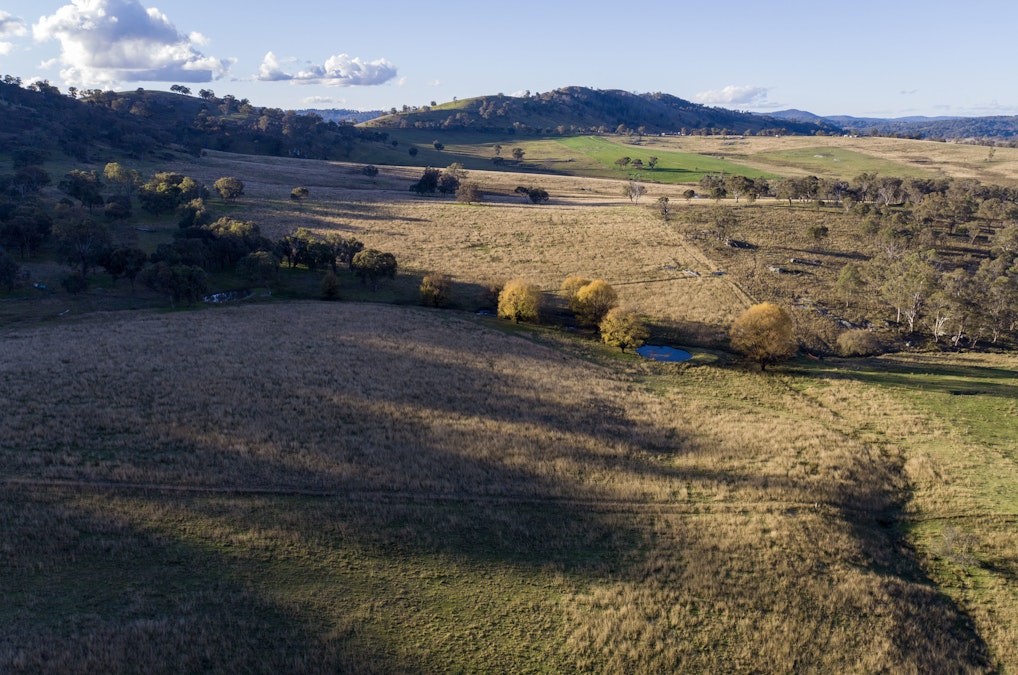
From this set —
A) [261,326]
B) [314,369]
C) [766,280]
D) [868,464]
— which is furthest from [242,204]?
[868,464]

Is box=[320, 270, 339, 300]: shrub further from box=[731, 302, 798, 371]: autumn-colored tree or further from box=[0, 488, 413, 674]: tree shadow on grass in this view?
box=[731, 302, 798, 371]: autumn-colored tree

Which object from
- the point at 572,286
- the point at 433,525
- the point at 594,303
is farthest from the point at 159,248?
the point at 433,525

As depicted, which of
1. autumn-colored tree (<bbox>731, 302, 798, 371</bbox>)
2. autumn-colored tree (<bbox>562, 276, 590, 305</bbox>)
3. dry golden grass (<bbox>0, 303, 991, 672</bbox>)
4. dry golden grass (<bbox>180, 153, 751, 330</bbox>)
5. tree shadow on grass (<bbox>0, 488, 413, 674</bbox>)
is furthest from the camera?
dry golden grass (<bbox>180, 153, 751, 330</bbox>)

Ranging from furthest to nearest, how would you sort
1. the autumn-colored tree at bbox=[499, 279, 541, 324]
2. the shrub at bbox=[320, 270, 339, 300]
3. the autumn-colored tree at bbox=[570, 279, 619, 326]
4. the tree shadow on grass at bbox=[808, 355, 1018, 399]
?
1. the shrub at bbox=[320, 270, 339, 300]
2. the autumn-colored tree at bbox=[570, 279, 619, 326]
3. the autumn-colored tree at bbox=[499, 279, 541, 324]
4. the tree shadow on grass at bbox=[808, 355, 1018, 399]

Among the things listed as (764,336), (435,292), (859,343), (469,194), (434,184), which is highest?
(434,184)

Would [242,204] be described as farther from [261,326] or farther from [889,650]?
[889,650]

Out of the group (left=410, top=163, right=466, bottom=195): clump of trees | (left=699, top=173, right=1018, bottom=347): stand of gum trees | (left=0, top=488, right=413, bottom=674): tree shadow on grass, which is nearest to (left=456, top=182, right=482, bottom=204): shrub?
(left=410, top=163, right=466, bottom=195): clump of trees

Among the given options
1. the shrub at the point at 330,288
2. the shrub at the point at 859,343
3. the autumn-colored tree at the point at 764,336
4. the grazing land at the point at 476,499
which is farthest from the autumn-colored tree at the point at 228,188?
the shrub at the point at 859,343

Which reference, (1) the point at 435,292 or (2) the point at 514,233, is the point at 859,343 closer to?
(1) the point at 435,292
